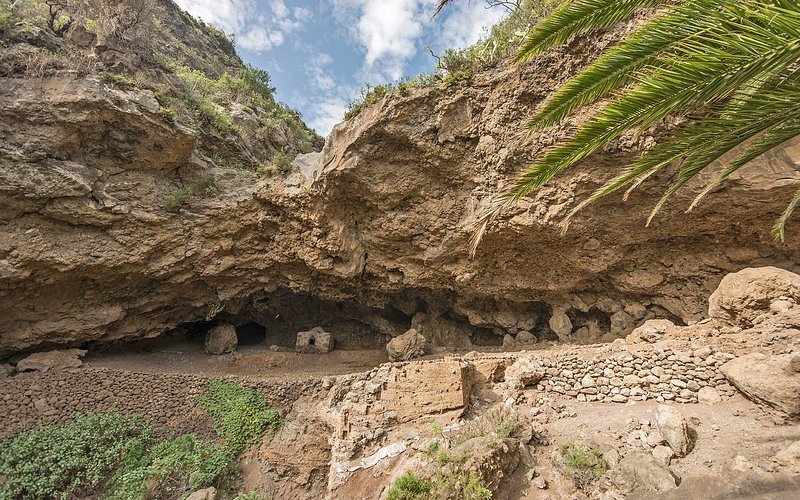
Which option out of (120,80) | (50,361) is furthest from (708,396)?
(50,361)

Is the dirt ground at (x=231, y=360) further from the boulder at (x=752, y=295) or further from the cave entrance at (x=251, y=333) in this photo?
the boulder at (x=752, y=295)

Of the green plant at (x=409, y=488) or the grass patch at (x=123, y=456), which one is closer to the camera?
the green plant at (x=409, y=488)

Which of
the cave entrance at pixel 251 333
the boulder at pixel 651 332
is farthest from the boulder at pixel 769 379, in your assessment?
the cave entrance at pixel 251 333

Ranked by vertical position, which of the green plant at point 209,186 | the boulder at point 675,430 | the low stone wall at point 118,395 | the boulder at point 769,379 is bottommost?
the low stone wall at point 118,395

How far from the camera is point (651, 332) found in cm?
618

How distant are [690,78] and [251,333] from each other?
13.5 metres

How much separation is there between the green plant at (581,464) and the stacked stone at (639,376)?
150 centimetres

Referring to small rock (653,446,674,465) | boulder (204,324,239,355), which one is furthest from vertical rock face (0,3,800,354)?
small rock (653,446,674,465)

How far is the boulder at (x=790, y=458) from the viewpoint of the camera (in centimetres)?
293

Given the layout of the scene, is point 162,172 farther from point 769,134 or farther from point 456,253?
point 769,134

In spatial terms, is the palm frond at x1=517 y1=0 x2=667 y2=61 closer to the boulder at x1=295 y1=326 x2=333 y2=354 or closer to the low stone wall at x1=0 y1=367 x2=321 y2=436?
the low stone wall at x1=0 y1=367 x2=321 y2=436

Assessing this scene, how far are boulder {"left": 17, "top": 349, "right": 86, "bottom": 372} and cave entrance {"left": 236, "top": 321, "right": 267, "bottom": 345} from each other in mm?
4681

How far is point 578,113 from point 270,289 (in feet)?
29.4

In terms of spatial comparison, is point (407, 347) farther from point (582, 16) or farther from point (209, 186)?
point (582, 16)
